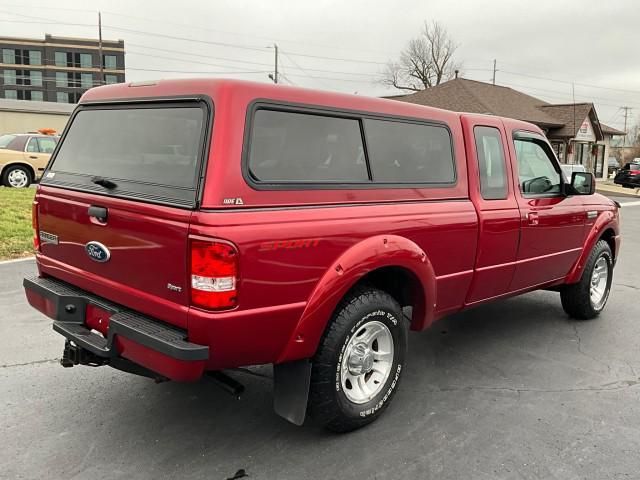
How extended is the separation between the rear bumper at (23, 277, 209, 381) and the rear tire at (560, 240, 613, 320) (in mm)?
4040

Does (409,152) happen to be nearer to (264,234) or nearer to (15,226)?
(264,234)

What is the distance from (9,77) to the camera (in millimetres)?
80000

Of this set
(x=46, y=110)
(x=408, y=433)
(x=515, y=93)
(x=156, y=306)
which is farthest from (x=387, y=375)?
(x=46, y=110)

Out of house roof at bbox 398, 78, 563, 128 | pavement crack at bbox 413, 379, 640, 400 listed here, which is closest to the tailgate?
pavement crack at bbox 413, 379, 640, 400

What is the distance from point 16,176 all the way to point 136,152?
13.5 metres

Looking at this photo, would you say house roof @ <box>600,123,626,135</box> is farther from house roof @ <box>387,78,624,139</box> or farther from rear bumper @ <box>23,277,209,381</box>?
rear bumper @ <box>23,277,209,381</box>

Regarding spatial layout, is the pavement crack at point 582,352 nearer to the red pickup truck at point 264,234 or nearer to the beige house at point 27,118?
the red pickup truck at point 264,234

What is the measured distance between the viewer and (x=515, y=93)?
37.2 metres

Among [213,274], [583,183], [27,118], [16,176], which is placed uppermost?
[27,118]

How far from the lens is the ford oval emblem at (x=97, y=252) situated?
3.03m

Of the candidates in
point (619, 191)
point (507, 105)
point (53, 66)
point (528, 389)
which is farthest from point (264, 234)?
point (53, 66)

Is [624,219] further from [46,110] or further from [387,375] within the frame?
[46,110]

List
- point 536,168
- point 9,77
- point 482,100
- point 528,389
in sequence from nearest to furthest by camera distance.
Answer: point 528,389 → point 536,168 → point 482,100 → point 9,77

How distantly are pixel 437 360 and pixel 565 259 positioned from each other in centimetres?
152
